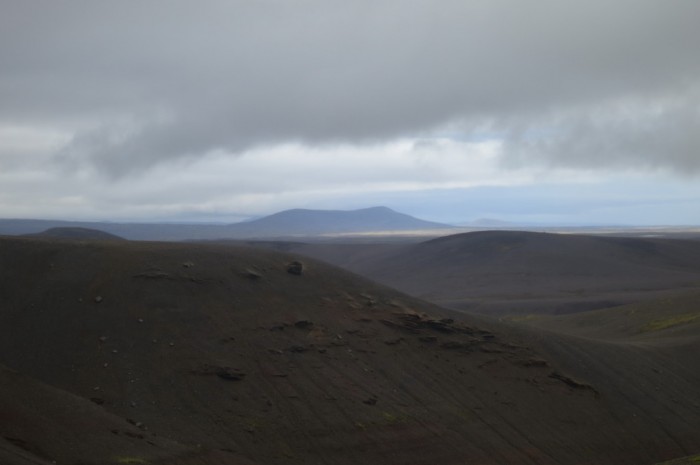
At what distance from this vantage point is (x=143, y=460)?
19.5 m

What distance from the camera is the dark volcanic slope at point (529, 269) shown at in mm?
75438

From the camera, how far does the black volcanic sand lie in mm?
24078

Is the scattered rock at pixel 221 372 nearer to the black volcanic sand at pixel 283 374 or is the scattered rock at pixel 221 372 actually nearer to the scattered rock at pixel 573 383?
the black volcanic sand at pixel 283 374

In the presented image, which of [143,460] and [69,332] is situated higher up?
[69,332]

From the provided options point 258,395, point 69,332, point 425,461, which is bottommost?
point 425,461

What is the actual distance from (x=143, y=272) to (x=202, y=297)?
2.39 meters

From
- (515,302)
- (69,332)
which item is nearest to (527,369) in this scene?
(69,332)

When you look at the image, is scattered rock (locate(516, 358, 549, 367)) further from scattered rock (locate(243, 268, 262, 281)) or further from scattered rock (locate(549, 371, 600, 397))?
scattered rock (locate(243, 268, 262, 281))

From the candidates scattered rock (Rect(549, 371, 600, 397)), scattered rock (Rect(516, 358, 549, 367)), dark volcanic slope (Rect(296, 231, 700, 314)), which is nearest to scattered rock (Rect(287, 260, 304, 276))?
scattered rock (Rect(516, 358, 549, 367))

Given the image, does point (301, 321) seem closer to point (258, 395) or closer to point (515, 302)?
point (258, 395)

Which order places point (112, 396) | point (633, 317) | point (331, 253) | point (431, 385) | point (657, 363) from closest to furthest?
point (112, 396), point (431, 385), point (657, 363), point (633, 317), point (331, 253)

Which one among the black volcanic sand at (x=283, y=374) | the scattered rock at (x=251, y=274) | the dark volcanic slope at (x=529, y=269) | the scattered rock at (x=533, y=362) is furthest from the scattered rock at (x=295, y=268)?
the dark volcanic slope at (x=529, y=269)

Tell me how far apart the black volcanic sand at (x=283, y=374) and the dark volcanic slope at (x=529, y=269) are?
3341 centimetres

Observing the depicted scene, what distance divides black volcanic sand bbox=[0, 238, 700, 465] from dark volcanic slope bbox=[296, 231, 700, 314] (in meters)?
33.4
